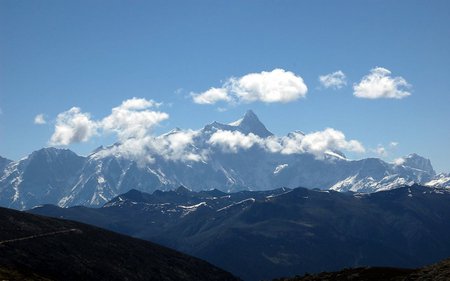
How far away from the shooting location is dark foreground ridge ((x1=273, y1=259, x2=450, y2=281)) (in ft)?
278

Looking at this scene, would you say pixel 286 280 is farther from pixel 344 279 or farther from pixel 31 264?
pixel 31 264

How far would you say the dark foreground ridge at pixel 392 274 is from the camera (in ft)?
278

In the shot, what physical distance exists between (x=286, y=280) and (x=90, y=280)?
10277cm

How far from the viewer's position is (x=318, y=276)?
111938 millimetres

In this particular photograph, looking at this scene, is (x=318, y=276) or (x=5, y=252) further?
(x=5, y=252)

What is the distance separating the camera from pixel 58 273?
187125 millimetres

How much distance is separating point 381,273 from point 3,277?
8473 cm

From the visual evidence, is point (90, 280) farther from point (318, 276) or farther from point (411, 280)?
point (411, 280)

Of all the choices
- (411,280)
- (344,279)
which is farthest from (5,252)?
(411,280)

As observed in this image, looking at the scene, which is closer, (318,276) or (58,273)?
(318,276)

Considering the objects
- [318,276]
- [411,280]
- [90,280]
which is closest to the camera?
[411,280]

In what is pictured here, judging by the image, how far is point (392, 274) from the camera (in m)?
98.9

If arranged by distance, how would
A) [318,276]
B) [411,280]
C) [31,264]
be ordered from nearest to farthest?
[411,280], [318,276], [31,264]

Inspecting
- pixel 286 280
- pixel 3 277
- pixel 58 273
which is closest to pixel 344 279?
pixel 286 280
